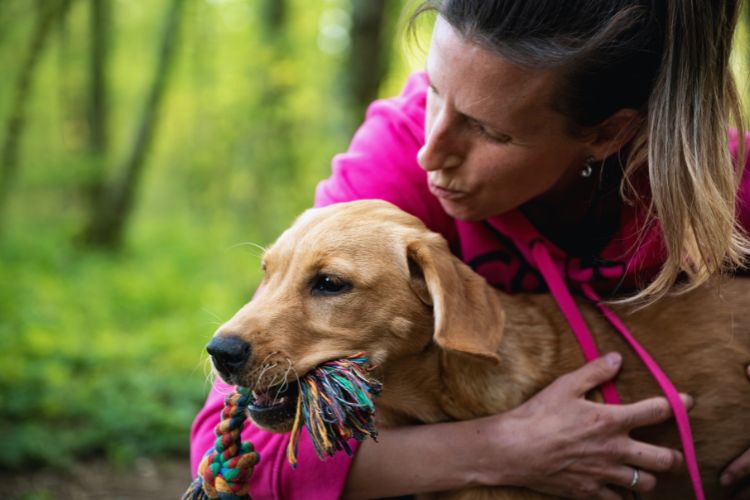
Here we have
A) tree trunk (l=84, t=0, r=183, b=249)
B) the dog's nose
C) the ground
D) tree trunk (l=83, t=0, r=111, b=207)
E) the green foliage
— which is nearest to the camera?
the dog's nose

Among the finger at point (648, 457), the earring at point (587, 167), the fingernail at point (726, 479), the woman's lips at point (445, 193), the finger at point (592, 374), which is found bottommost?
the fingernail at point (726, 479)

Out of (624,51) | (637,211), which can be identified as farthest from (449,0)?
(637,211)

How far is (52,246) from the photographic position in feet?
40.4

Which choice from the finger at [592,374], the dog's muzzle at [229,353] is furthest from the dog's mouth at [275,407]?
the finger at [592,374]

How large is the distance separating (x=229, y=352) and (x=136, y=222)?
18.7 metres

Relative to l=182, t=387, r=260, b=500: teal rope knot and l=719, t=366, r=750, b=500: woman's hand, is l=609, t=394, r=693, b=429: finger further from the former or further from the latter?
l=182, t=387, r=260, b=500: teal rope knot

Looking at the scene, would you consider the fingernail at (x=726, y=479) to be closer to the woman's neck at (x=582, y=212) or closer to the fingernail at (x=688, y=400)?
the fingernail at (x=688, y=400)

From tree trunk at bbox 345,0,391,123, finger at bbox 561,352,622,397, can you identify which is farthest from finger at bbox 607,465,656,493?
tree trunk at bbox 345,0,391,123

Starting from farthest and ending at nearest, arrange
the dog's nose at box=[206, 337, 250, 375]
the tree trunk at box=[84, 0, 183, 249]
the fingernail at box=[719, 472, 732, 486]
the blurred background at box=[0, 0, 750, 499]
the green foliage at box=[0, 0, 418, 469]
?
the tree trunk at box=[84, 0, 183, 249] < the green foliage at box=[0, 0, 418, 469] < the blurred background at box=[0, 0, 750, 499] < the fingernail at box=[719, 472, 732, 486] < the dog's nose at box=[206, 337, 250, 375]

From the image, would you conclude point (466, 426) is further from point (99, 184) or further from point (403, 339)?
point (99, 184)

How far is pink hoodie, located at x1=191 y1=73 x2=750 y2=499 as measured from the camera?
285 cm

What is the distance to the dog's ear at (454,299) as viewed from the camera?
94.3 inches

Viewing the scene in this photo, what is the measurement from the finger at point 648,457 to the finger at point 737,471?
31 cm

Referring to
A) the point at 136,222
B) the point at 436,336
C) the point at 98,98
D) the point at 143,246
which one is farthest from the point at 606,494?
the point at 136,222
